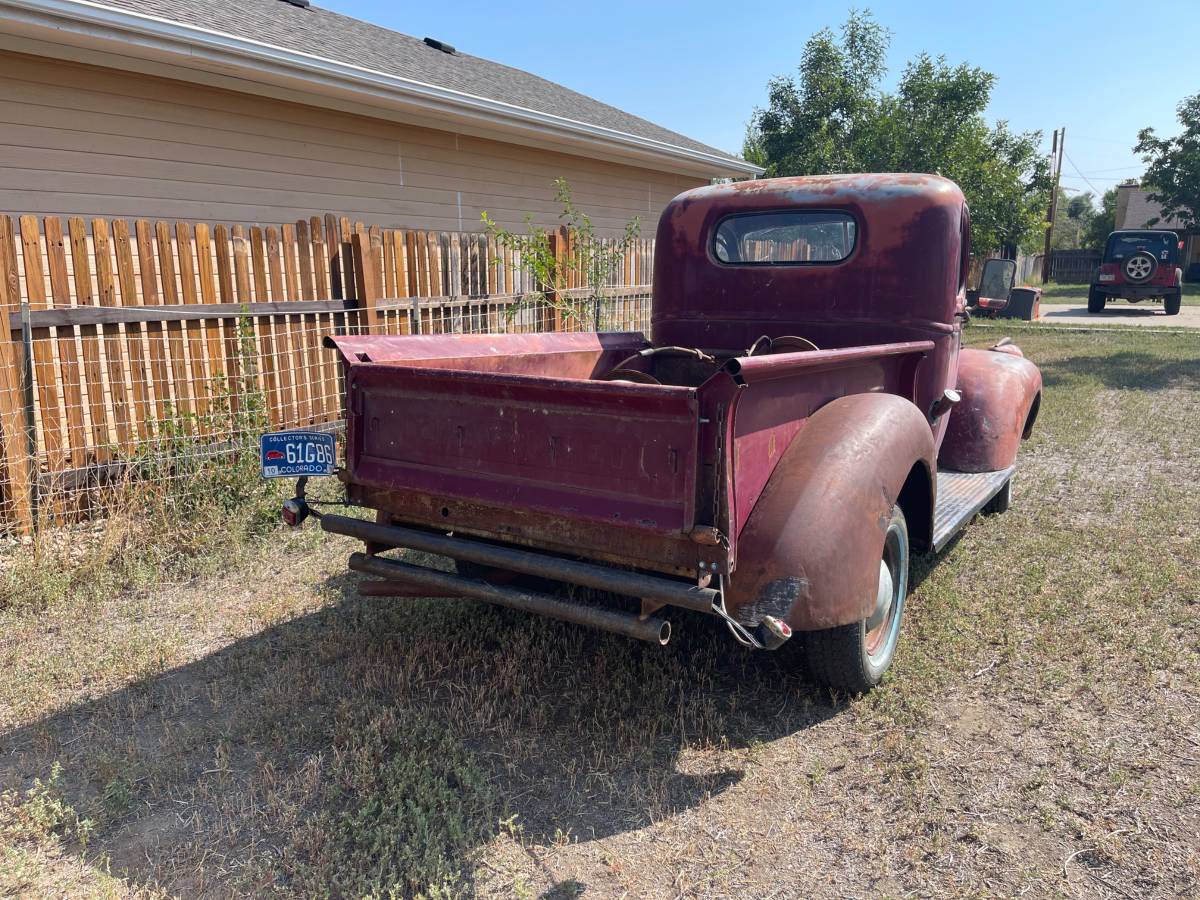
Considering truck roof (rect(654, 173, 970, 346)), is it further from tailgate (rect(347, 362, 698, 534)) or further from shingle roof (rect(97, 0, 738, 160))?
shingle roof (rect(97, 0, 738, 160))

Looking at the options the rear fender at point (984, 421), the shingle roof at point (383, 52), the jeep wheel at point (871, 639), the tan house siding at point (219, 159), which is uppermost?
the shingle roof at point (383, 52)

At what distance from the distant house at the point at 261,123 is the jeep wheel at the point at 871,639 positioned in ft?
19.4

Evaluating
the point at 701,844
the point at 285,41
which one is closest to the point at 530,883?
the point at 701,844

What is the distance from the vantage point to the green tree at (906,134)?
2141cm

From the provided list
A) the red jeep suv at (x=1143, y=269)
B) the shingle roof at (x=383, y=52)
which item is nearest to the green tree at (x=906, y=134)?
the red jeep suv at (x=1143, y=269)

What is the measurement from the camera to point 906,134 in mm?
21781

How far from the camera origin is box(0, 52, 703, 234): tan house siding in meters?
5.99

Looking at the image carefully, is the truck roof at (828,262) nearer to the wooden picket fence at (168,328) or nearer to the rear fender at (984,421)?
the rear fender at (984,421)

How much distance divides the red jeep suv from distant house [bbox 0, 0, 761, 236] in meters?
16.9

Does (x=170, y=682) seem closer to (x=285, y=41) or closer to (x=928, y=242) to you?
(x=928, y=242)

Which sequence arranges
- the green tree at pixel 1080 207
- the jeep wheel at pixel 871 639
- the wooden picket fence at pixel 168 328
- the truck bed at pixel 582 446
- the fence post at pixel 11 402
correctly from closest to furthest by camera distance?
the truck bed at pixel 582 446 → the jeep wheel at pixel 871 639 → the fence post at pixel 11 402 → the wooden picket fence at pixel 168 328 → the green tree at pixel 1080 207

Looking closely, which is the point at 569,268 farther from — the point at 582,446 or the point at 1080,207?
the point at 1080,207

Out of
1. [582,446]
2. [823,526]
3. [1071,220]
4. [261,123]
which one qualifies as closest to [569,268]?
[261,123]

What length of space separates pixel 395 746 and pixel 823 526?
5.50ft
